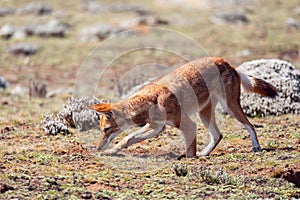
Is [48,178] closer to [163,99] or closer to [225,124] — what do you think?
[163,99]

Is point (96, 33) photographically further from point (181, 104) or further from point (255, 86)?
point (181, 104)

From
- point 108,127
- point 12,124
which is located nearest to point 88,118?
point 12,124

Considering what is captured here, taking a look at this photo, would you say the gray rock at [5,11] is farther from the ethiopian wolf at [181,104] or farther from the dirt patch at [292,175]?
the dirt patch at [292,175]

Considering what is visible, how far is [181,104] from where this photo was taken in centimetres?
856

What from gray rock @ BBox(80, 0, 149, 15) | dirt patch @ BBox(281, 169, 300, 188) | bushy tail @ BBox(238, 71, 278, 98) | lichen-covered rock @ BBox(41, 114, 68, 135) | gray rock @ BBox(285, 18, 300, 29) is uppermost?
gray rock @ BBox(80, 0, 149, 15)

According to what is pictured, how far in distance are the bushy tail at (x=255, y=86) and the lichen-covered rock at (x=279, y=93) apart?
Answer: 2.20 meters

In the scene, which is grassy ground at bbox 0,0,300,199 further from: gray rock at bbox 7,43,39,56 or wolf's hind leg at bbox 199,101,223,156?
gray rock at bbox 7,43,39,56

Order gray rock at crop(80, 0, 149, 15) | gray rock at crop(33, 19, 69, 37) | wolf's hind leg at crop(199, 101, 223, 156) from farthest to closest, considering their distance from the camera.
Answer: gray rock at crop(80, 0, 149, 15) < gray rock at crop(33, 19, 69, 37) < wolf's hind leg at crop(199, 101, 223, 156)

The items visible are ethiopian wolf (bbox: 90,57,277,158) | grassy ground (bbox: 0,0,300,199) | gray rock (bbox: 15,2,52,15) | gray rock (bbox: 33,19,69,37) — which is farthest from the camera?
gray rock (bbox: 15,2,52,15)

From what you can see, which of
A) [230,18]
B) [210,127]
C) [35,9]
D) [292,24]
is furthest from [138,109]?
[35,9]

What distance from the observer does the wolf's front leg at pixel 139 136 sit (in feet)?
27.8

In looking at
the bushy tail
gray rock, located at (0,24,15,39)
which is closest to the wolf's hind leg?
the bushy tail

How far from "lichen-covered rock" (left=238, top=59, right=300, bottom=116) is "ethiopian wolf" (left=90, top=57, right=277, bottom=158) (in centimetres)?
245

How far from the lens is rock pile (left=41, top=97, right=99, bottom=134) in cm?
1037
